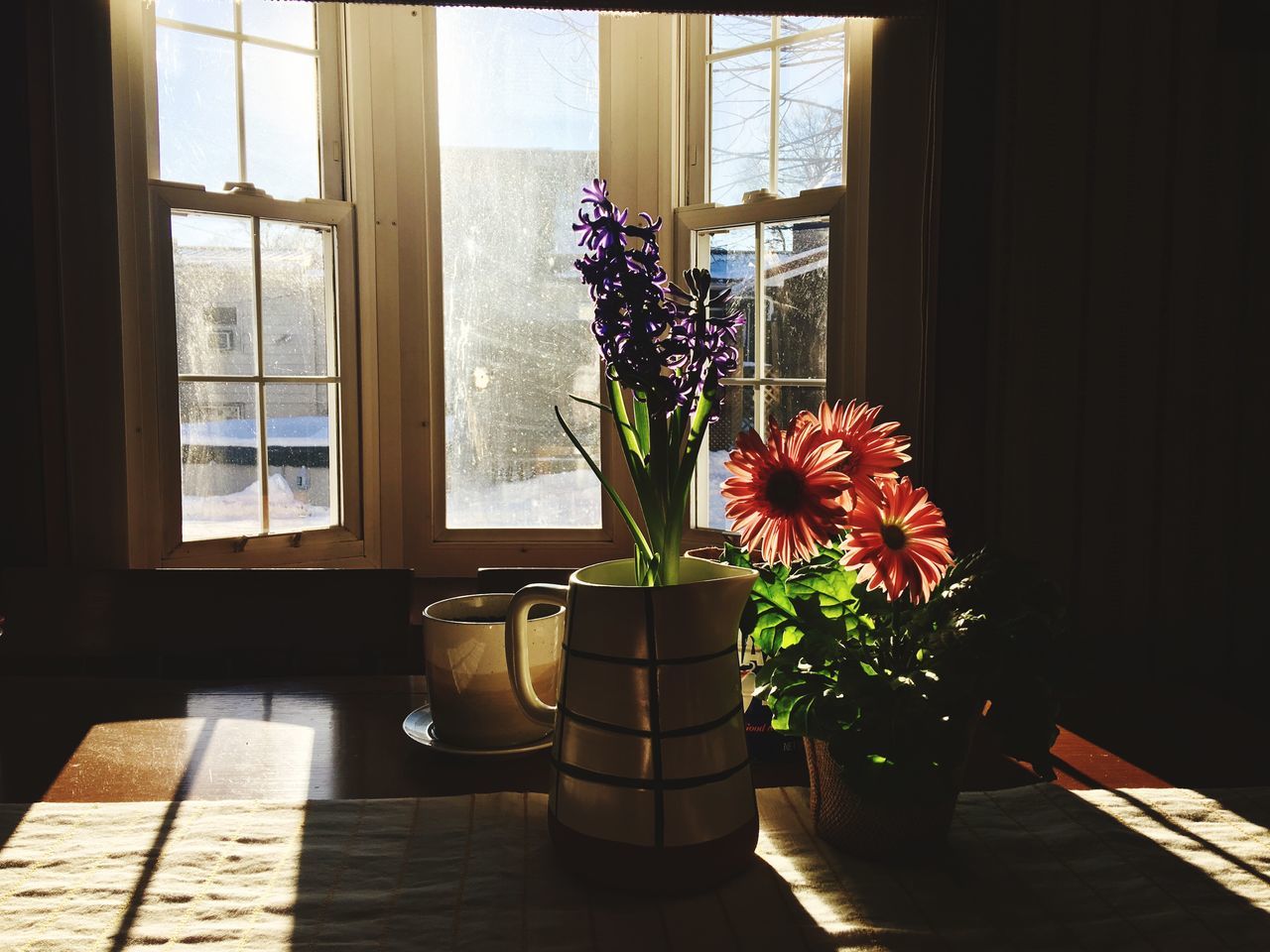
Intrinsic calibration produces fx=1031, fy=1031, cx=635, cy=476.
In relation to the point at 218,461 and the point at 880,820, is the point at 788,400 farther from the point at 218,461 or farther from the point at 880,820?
the point at 880,820

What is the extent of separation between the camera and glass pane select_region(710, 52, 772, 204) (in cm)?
A: 235

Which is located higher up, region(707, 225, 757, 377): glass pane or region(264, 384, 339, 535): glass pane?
region(707, 225, 757, 377): glass pane

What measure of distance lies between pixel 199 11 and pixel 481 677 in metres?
1.94

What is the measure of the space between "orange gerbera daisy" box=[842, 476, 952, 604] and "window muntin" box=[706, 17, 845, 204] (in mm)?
1705

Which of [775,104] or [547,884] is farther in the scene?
[775,104]

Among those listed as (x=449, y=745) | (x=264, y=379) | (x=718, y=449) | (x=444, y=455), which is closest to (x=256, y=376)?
(x=264, y=379)

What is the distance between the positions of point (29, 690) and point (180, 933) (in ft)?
2.44

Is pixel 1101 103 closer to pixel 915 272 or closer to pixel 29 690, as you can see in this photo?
pixel 915 272

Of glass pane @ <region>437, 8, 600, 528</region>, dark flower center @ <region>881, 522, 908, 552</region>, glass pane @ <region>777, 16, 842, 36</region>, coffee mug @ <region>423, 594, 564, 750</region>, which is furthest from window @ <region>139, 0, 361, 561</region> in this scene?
dark flower center @ <region>881, 522, 908, 552</region>

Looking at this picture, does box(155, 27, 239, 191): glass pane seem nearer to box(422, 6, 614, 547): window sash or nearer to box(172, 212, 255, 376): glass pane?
box(172, 212, 255, 376): glass pane

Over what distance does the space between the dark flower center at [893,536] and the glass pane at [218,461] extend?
1.92 metres

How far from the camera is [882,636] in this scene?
0.73 meters

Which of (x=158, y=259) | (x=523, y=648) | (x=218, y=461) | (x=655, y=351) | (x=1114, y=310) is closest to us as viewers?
(x=655, y=351)

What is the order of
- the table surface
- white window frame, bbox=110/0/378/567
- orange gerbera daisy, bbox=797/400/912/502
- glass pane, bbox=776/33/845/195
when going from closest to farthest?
orange gerbera daisy, bbox=797/400/912/502
the table surface
white window frame, bbox=110/0/378/567
glass pane, bbox=776/33/845/195
